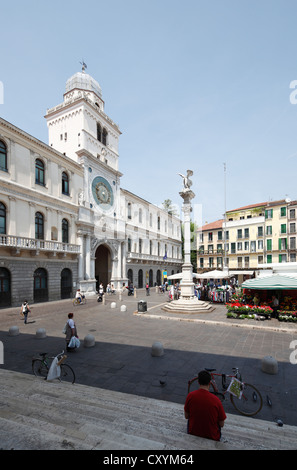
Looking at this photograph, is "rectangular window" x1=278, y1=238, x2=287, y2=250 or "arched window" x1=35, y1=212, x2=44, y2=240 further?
"rectangular window" x1=278, y1=238, x2=287, y2=250

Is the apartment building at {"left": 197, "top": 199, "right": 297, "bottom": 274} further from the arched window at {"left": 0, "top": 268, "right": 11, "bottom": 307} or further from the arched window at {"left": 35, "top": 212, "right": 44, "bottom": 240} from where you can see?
the arched window at {"left": 0, "top": 268, "right": 11, "bottom": 307}

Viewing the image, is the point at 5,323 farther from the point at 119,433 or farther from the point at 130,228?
the point at 130,228

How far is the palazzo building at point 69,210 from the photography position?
2259 cm

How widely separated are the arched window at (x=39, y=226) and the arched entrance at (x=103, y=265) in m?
12.6

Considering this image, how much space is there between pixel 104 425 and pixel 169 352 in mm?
6252

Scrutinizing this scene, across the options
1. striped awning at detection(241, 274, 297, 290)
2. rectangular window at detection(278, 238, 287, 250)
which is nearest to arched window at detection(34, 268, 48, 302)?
striped awning at detection(241, 274, 297, 290)

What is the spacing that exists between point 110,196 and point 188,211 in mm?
18874

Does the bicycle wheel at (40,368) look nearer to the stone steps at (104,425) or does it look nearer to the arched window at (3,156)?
the stone steps at (104,425)

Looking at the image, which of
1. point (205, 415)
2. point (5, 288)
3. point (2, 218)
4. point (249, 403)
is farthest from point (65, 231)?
point (205, 415)

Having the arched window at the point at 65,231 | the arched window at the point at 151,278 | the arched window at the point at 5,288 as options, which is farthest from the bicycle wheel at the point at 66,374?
the arched window at the point at 151,278

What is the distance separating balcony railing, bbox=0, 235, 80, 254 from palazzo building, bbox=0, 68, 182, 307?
0.25 feet

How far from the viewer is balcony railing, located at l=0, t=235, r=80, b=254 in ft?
70.4

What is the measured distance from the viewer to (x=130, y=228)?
42.9 meters
